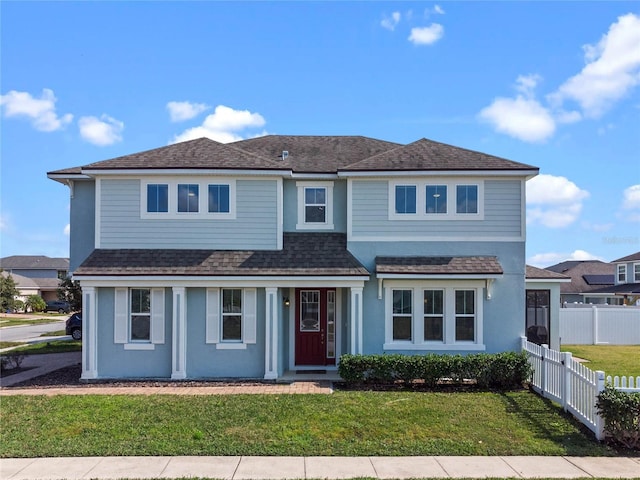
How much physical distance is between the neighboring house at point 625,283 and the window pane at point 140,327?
106ft

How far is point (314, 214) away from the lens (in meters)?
14.7

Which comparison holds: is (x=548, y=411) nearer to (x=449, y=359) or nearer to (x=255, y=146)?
(x=449, y=359)

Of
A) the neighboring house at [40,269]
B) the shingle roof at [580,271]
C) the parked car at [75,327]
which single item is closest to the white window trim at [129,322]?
the parked car at [75,327]

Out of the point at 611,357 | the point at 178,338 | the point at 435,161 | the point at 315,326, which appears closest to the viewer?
the point at 178,338

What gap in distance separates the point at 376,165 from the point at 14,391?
35.9 ft

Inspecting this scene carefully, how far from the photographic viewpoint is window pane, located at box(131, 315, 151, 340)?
13.4 metres

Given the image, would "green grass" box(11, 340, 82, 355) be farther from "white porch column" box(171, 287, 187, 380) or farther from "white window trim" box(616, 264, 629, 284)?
"white window trim" box(616, 264, 629, 284)

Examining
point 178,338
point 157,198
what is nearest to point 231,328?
point 178,338

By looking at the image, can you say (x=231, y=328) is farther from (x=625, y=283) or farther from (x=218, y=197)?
(x=625, y=283)

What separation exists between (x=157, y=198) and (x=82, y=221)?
2910 millimetres

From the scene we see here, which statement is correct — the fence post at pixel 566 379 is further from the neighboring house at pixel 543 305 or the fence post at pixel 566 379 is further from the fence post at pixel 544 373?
the neighboring house at pixel 543 305

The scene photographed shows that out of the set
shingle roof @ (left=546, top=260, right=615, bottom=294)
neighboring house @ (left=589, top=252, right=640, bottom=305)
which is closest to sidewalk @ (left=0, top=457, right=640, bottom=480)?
neighboring house @ (left=589, top=252, right=640, bottom=305)

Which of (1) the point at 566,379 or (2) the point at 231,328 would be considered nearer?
(1) the point at 566,379

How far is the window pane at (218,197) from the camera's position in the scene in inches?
547
